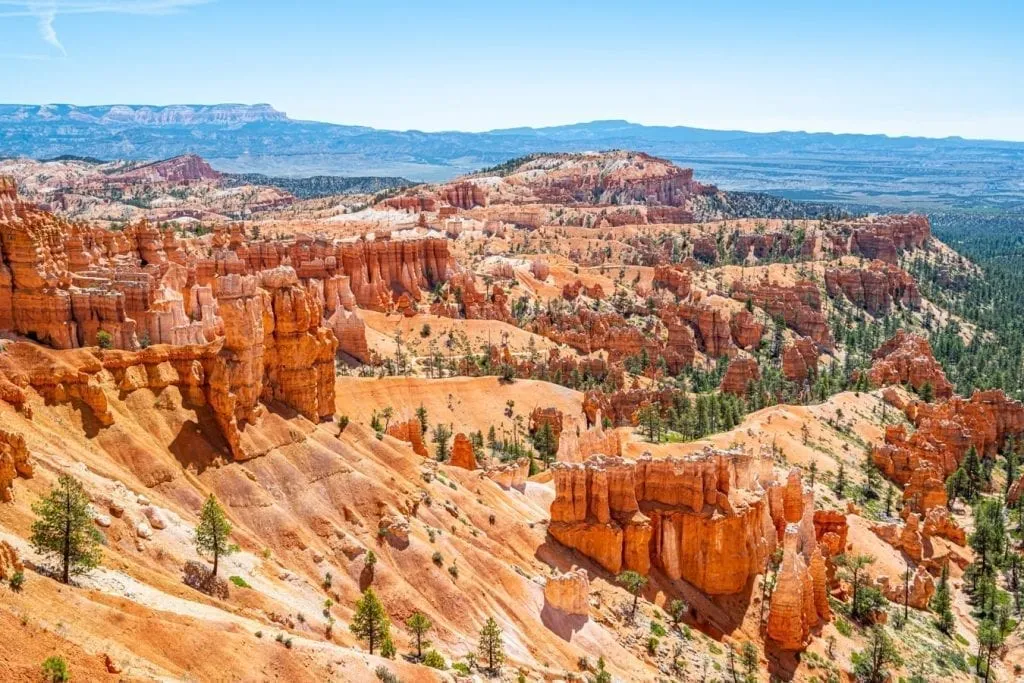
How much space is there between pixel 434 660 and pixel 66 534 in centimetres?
1216

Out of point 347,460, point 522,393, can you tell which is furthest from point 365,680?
point 522,393

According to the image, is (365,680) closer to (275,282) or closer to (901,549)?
(275,282)

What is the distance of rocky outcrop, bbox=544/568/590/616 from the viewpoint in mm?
41750

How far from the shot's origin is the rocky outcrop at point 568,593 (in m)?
41.8

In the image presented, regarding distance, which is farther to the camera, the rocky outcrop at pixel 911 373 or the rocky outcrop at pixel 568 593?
the rocky outcrop at pixel 911 373

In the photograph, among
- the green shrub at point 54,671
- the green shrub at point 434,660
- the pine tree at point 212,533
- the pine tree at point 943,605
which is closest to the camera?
the green shrub at point 54,671

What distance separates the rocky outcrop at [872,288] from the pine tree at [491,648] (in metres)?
151

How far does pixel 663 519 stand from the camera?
50125 millimetres

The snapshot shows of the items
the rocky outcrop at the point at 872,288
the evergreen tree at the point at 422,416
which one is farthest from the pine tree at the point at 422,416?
the rocky outcrop at the point at 872,288

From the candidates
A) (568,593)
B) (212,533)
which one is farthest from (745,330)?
(212,533)

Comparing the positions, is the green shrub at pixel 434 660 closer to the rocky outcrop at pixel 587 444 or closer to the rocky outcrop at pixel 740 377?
the rocky outcrop at pixel 587 444

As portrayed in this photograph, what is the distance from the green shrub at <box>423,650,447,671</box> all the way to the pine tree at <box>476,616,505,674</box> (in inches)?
83.9

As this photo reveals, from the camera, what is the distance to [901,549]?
65125 millimetres

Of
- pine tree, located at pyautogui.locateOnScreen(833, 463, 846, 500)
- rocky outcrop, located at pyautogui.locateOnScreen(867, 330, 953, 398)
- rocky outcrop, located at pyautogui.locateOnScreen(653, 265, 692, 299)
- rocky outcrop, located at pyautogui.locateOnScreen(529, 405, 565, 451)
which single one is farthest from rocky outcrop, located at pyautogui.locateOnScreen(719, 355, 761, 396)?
rocky outcrop, located at pyautogui.locateOnScreen(653, 265, 692, 299)
